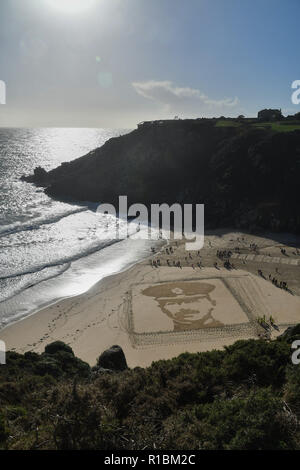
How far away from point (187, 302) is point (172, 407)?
16.8 meters

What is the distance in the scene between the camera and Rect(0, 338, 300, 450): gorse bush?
7.63 m

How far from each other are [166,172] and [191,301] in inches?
1441

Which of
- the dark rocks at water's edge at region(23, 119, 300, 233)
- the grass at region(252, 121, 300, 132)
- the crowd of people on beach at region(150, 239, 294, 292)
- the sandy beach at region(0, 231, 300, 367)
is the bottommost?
the sandy beach at region(0, 231, 300, 367)

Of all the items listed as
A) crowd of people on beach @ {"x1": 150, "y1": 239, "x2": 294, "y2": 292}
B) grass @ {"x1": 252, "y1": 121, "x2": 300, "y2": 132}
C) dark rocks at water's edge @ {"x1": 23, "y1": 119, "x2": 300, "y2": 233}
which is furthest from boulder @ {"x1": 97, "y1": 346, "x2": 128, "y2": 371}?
grass @ {"x1": 252, "y1": 121, "x2": 300, "y2": 132}

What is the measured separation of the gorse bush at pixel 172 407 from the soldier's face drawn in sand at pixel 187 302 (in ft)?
32.2

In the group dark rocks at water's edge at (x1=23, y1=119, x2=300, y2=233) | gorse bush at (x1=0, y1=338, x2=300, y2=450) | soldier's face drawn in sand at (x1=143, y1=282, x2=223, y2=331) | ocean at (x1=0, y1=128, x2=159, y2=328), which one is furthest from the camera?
dark rocks at water's edge at (x1=23, y1=119, x2=300, y2=233)

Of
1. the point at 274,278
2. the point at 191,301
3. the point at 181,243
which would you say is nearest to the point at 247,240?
the point at 181,243

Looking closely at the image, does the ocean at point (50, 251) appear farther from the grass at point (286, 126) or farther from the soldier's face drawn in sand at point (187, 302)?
the grass at point (286, 126)

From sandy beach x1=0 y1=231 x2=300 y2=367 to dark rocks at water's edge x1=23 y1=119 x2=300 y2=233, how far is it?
12736 mm

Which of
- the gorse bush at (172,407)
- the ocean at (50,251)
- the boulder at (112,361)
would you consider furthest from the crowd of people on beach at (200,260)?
the gorse bush at (172,407)

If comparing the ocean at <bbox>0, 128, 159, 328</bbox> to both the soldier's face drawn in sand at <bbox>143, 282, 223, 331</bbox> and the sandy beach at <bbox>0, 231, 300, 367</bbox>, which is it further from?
the soldier's face drawn in sand at <bbox>143, 282, 223, 331</bbox>

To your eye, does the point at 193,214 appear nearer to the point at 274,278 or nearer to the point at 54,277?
the point at 274,278

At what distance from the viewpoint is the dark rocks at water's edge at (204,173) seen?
47.5 meters

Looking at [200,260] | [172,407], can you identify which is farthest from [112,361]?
[200,260]
